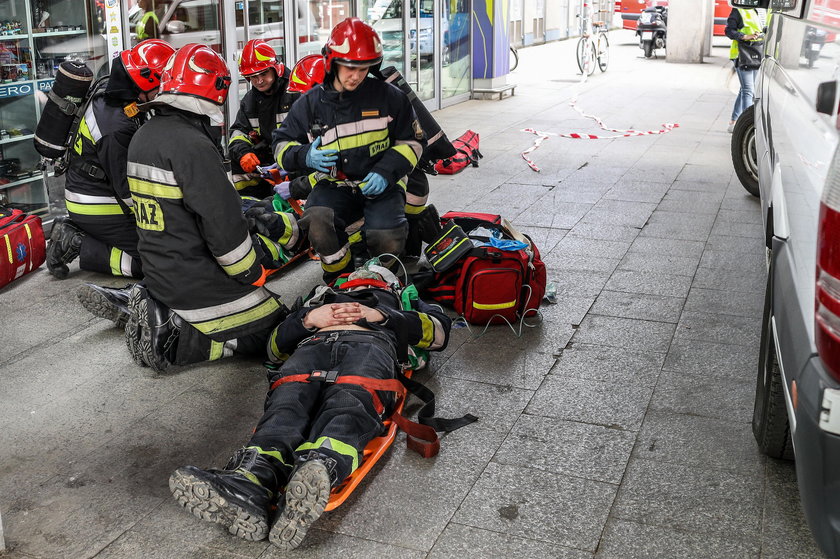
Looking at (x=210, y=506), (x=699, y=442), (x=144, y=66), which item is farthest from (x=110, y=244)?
(x=699, y=442)

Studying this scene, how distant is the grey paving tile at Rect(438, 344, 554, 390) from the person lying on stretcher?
216 millimetres

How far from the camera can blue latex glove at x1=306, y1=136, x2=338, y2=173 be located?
233 inches

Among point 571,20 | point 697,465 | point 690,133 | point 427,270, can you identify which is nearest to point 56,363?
point 427,270

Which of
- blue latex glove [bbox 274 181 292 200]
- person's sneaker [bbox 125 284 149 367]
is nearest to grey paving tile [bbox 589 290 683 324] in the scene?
blue latex glove [bbox 274 181 292 200]

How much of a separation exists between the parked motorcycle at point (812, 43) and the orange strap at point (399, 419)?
81.1 inches

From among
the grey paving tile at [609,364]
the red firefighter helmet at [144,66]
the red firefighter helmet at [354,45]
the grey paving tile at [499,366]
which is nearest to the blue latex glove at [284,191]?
the red firefighter helmet at [144,66]

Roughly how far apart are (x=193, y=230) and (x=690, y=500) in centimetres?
263

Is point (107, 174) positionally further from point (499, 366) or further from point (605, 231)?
point (605, 231)

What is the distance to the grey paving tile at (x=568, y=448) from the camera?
12.4 feet

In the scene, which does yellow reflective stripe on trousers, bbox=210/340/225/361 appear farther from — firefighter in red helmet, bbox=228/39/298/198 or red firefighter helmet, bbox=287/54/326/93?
red firefighter helmet, bbox=287/54/326/93

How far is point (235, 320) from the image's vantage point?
4820 mm

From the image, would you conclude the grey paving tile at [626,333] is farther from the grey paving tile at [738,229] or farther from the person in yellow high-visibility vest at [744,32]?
the person in yellow high-visibility vest at [744,32]

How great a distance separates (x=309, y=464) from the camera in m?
3.21

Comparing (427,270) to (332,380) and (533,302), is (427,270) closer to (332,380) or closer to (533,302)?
(533,302)
